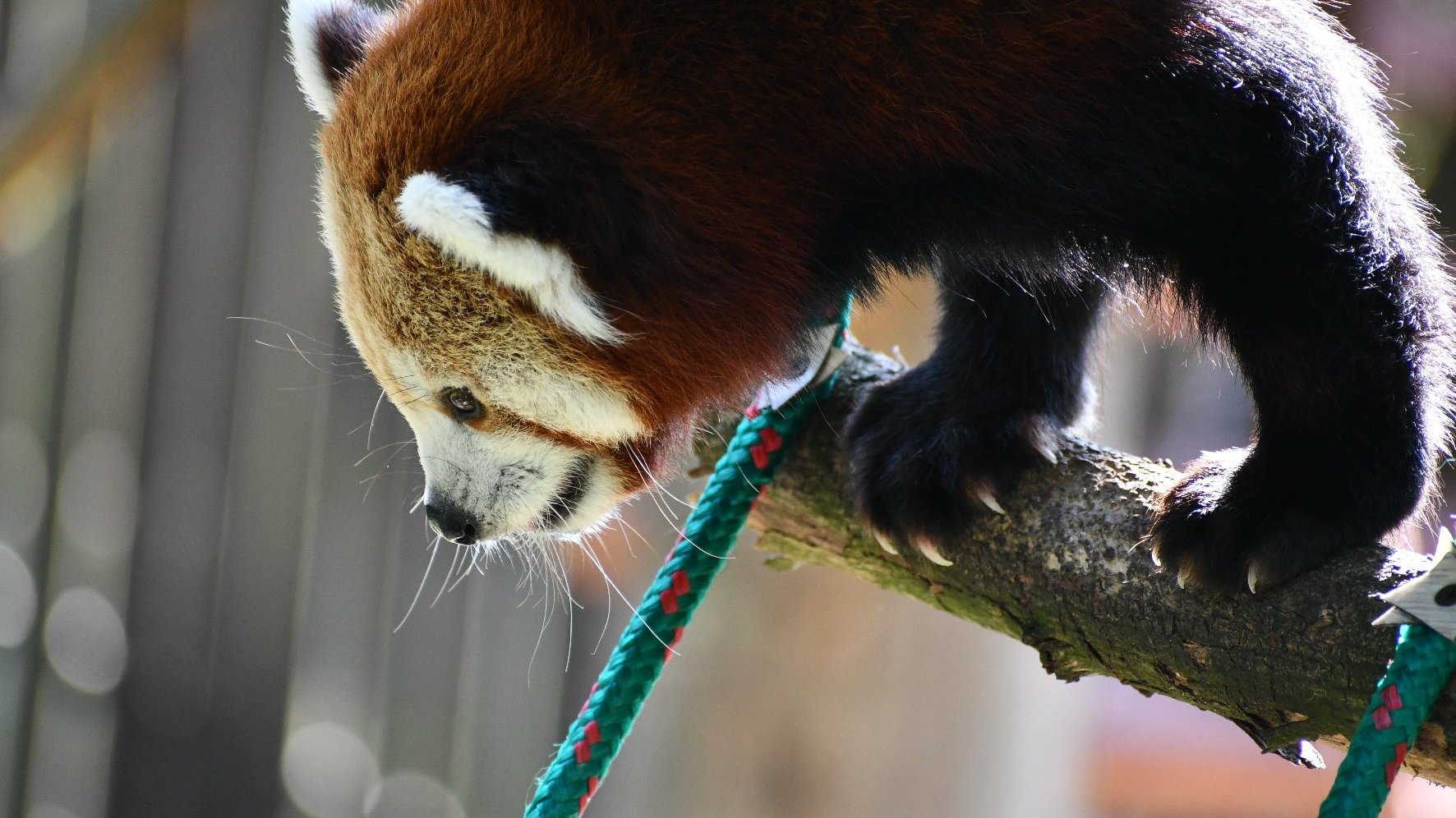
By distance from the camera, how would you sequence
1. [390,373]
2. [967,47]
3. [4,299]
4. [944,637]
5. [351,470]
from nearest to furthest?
[967,47] < [390,373] < [944,637] < [4,299] < [351,470]

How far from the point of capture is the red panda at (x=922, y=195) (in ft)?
3.40

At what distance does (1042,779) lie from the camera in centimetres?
213

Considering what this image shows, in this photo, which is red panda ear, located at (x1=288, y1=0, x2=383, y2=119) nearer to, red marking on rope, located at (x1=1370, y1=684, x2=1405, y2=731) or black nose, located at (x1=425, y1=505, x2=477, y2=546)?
black nose, located at (x1=425, y1=505, x2=477, y2=546)

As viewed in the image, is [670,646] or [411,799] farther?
[411,799]

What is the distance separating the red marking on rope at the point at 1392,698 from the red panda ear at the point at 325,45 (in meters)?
1.03

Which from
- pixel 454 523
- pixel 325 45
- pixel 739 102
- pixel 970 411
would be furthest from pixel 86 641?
pixel 739 102

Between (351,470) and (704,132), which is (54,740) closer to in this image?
(351,470)

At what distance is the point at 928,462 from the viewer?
51.0 inches

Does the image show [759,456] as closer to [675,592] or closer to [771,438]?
[771,438]

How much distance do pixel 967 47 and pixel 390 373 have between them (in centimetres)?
60

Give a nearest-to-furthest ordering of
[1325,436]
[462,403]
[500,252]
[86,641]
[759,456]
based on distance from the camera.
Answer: [500,252] → [1325,436] → [462,403] → [759,456] → [86,641]

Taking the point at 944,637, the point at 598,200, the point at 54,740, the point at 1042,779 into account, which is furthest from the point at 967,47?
the point at 54,740

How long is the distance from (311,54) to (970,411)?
770 mm

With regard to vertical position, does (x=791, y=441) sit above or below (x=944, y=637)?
above
